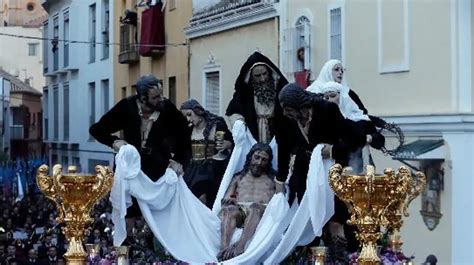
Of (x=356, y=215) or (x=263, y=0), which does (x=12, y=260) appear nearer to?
(x=263, y=0)

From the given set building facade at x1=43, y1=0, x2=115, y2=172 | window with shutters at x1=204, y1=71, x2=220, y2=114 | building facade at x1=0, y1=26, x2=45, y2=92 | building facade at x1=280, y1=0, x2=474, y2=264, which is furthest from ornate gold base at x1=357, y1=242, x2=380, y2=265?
building facade at x1=0, y1=26, x2=45, y2=92

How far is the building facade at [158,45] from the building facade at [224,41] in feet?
1.91

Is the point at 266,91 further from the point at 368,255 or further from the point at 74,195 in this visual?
the point at 368,255

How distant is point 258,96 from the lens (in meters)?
9.52

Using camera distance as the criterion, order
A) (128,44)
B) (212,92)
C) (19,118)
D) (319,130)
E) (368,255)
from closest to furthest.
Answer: (368,255) < (319,130) < (212,92) < (128,44) < (19,118)

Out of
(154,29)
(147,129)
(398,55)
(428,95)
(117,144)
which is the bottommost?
(117,144)

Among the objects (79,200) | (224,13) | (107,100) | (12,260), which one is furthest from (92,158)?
(79,200)

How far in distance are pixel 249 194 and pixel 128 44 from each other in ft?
73.8

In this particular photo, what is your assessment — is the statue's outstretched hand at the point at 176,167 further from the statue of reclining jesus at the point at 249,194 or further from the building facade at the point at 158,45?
the building facade at the point at 158,45

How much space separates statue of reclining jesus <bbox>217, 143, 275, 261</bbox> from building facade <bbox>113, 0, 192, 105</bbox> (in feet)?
→ 57.4

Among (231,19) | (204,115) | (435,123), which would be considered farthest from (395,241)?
(231,19)

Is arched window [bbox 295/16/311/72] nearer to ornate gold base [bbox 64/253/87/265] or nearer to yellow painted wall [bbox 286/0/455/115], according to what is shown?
yellow painted wall [bbox 286/0/455/115]

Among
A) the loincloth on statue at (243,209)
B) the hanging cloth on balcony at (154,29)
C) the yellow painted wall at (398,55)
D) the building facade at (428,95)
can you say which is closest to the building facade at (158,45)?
the hanging cloth on balcony at (154,29)

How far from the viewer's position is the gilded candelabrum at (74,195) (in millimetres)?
6977
